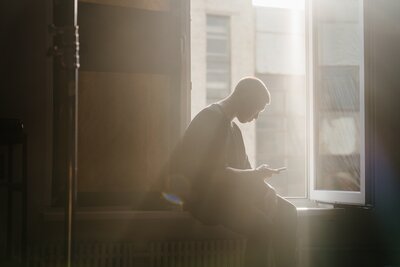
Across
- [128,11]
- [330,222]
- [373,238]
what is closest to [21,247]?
[128,11]

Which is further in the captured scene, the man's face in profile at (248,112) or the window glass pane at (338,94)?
the window glass pane at (338,94)

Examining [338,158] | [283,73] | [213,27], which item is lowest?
[338,158]

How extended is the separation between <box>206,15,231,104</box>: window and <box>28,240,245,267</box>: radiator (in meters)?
12.9

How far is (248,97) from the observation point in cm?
301

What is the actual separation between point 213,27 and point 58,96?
13076 millimetres

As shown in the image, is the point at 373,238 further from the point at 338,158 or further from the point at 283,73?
the point at 283,73

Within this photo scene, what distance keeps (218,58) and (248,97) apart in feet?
44.5

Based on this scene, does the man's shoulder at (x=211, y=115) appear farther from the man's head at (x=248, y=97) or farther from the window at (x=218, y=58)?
the window at (x=218, y=58)

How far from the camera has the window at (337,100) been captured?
4125 mm

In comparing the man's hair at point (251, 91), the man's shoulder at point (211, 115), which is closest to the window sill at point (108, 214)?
the man's shoulder at point (211, 115)

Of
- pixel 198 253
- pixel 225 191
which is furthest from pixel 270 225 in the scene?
pixel 198 253

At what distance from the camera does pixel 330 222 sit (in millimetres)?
4164

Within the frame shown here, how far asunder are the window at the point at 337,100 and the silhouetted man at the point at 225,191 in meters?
1.32

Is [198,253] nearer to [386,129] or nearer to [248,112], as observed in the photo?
[248,112]
